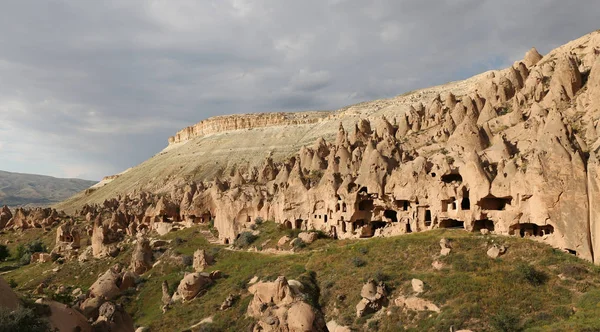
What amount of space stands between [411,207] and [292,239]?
14.4m

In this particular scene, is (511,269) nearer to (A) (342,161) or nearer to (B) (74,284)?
(A) (342,161)

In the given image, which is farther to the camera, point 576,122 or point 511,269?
point 576,122

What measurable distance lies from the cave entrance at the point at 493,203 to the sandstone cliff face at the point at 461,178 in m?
0.13

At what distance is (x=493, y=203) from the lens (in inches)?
1639

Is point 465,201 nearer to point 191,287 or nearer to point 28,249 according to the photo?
point 191,287

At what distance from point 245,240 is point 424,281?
27.7 metres

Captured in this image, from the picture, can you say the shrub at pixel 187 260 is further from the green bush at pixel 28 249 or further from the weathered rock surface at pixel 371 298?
the green bush at pixel 28 249

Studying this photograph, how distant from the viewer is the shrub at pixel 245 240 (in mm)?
56250

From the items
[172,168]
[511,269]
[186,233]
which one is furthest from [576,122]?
[172,168]

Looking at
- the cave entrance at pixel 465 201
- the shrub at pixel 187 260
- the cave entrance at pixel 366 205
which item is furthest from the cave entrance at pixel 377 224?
the shrub at pixel 187 260

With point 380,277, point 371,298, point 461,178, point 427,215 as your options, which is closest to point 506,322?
point 371,298

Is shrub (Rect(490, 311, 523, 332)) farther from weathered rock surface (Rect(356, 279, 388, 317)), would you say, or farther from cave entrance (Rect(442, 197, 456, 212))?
cave entrance (Rect(442, 197, 456, 212))

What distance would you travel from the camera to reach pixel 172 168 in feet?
552

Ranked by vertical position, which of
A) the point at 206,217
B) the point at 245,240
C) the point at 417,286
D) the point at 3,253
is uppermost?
the point at 206,217
